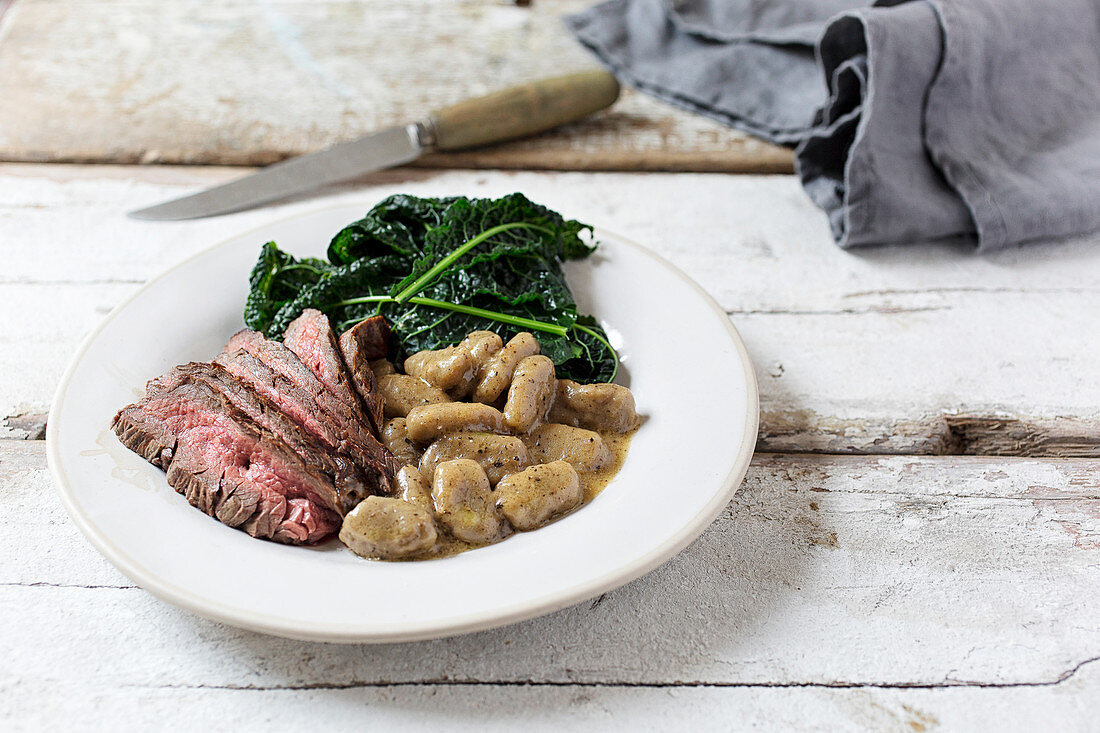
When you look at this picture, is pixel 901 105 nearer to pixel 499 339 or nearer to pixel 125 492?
pixel 499 339

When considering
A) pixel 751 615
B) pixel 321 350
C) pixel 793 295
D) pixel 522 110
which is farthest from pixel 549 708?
pixel 522 110

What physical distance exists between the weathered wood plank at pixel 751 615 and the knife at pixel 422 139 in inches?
59.9

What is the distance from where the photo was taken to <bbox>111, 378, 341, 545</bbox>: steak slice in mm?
2059

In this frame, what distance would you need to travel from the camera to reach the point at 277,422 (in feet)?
7.39

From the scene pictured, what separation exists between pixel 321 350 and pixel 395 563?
0.75 meters

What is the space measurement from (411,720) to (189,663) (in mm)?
510

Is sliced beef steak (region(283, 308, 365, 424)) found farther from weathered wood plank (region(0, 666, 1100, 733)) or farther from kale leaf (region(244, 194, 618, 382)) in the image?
weathered wood plank (region(0, 666, 1100, 733))

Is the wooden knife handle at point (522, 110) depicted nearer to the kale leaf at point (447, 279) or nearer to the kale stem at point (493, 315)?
the kale leaf at point (447, 279)

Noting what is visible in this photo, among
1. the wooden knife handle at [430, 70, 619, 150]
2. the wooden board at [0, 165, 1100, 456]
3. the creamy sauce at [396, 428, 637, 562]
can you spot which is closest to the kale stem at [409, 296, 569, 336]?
the creamy sauce at [396, 428, 637, 562]

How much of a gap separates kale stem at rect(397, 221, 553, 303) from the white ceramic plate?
411 millimetres

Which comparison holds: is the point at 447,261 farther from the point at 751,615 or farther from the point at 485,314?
the point at 751,615

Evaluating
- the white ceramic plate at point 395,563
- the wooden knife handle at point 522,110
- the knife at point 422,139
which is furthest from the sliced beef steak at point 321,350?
the wooden knife handle at point 522,110

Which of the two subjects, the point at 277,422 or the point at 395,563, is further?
the point at 277,422

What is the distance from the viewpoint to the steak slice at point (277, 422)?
7.09ft
